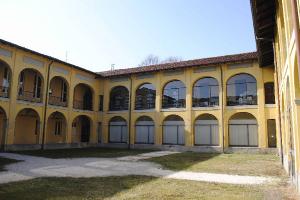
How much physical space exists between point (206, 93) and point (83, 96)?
13.0 m

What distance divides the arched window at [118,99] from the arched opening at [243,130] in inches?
423

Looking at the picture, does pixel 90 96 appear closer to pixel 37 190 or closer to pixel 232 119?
pixel 232 119

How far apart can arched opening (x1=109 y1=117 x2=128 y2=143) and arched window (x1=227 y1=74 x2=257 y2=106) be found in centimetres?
1057

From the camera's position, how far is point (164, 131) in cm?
2559

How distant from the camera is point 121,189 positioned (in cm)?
808

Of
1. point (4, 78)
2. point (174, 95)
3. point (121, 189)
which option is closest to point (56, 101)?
point (4, 78)

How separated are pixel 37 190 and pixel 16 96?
14385 millimetres

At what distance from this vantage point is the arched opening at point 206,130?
2338 cm

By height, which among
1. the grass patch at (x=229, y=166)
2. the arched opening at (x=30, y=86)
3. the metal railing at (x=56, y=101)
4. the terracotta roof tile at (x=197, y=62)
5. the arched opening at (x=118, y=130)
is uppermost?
the terracotta roof tile at (x=197, y=62)

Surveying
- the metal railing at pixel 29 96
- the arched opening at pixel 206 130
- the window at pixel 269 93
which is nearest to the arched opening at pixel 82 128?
the metal railing at pixel 29 96

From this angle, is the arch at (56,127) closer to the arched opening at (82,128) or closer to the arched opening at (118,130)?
the arched opening at (82,128)

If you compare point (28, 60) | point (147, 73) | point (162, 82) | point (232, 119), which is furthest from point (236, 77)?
point (28, 60)

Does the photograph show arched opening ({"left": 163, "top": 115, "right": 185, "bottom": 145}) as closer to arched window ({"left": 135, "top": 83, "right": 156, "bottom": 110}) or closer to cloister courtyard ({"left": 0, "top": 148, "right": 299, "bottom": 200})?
arched window ({"left": 135, "top": 83, "right": 156, "bottom": 110})

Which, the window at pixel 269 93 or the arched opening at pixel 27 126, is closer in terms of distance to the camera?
the window at pixel 269 93
